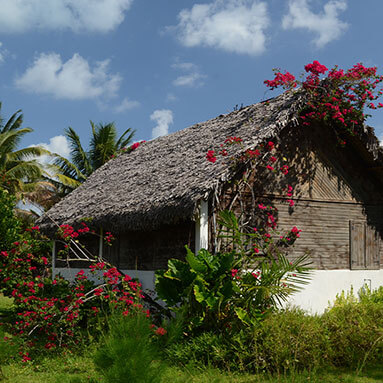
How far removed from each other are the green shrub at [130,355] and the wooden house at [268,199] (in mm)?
4677

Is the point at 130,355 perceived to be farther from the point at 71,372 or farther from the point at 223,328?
the point at 223,328

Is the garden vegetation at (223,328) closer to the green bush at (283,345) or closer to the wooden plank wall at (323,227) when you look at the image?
the green bush at (283,345)

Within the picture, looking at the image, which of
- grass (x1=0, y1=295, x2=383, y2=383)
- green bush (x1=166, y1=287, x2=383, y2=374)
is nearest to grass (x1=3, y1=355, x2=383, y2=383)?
grass (x1=0, y1=295, x2=383, y2=383)

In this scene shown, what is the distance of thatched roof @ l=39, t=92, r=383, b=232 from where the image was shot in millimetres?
8344

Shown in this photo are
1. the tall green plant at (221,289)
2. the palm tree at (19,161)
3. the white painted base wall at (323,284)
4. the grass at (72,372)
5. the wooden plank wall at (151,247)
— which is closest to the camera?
the grass at (72,372)

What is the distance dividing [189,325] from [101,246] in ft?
15.4

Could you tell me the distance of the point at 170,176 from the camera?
975cm

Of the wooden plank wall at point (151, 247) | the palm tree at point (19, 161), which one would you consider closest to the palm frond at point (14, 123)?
the palm tree at point (19, 161)

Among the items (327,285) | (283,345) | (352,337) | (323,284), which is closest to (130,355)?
(283,345)

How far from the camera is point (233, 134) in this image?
10.1m

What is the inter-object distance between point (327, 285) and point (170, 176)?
3.94 metres

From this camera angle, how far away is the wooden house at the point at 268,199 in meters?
8.59

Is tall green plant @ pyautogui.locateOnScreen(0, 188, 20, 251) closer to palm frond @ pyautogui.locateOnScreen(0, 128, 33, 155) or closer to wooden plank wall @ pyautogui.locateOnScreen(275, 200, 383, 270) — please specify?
wooden plank wall @ pyautogui.locateOnScreen(275, 200, 383, 270)

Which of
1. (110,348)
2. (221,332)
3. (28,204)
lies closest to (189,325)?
(221,332)
